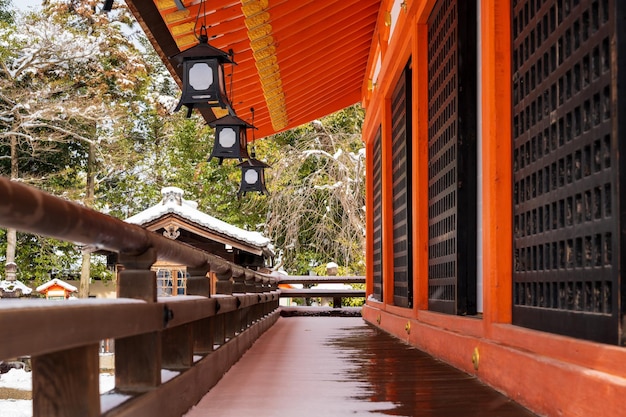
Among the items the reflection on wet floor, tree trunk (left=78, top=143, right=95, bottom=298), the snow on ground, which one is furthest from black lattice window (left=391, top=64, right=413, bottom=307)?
tree trunk (left=78, top=143, right=95, bottom=298)

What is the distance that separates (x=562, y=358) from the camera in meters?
3.13

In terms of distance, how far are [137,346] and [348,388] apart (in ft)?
5.95

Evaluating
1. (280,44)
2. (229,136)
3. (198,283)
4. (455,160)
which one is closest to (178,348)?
(198,283)

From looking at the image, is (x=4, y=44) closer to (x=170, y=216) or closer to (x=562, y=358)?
(x=170, y=216)

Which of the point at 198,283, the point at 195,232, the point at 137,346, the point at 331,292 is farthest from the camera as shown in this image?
the point at 195,232

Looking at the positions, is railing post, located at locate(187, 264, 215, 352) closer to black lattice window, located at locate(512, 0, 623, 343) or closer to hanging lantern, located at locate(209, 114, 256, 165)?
black lattice window, located at locate(512, 0, 623, 343)

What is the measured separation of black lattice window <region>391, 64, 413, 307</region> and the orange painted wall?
1.10 meters

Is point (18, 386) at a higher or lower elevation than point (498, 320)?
lower

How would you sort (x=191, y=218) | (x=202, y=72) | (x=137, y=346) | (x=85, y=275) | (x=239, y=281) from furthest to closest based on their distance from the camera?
(x=85, y=275)
(x=191, y=218)
(x=239, y=281)
(x=202, y=72)
(x=137, y=346)

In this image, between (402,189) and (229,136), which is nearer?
(402,189)

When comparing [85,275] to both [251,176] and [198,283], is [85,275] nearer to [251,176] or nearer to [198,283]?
[251,176]

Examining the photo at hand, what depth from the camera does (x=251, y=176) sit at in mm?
12086

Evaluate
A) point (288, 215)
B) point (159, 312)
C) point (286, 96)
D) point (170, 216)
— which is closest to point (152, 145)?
point (288, 215)

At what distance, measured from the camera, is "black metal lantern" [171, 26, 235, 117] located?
6.80m
